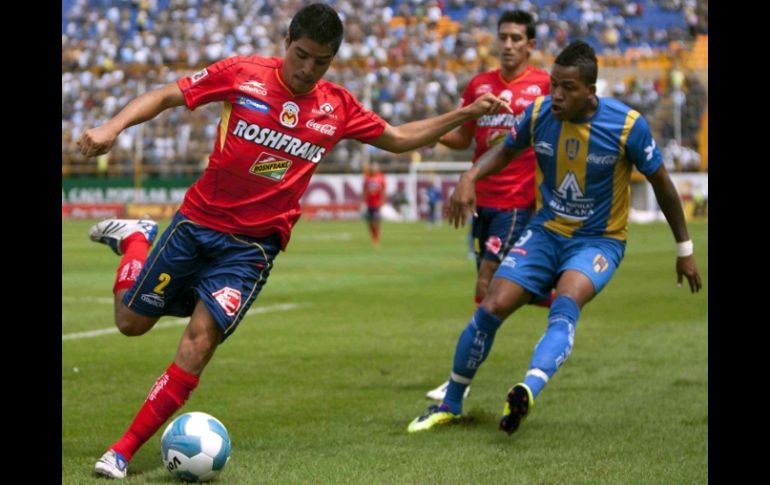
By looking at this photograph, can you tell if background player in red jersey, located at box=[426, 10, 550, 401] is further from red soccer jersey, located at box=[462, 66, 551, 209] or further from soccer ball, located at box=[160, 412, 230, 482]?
soccer ball, located at box=[160, 412, 230, 482]

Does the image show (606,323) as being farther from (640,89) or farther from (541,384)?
(640,89)

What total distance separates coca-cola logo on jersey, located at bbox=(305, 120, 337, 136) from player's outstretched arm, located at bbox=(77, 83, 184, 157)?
0.76 m

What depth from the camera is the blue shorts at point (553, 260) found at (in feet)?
25.9

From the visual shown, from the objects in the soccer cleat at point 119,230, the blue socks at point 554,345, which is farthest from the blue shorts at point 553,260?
the soccer cleat at point 119,230

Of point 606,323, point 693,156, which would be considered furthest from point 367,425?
point 693,156

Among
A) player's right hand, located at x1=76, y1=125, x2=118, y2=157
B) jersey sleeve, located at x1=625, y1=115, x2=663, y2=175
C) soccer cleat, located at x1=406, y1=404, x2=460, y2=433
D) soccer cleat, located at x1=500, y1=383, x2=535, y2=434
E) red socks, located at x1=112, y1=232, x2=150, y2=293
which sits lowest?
soccer cleat, located at x1=406, y1=404, x2=460, y2=433

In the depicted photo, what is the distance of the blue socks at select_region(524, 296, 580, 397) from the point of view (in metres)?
7.13

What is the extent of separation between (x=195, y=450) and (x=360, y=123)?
7.38 ft

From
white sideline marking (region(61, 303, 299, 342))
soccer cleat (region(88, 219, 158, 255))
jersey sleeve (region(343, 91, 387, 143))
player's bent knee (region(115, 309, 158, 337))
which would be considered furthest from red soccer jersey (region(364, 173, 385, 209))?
player's bent knee (region(115, 309, 158, 337))

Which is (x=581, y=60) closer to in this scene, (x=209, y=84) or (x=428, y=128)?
(x=428, y=128)

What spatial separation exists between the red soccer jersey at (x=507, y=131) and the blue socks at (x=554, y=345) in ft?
8.48

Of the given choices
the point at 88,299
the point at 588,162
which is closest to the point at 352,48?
the point at 88,299

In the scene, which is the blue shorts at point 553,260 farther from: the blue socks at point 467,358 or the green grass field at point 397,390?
the green grass field at point 397,390
